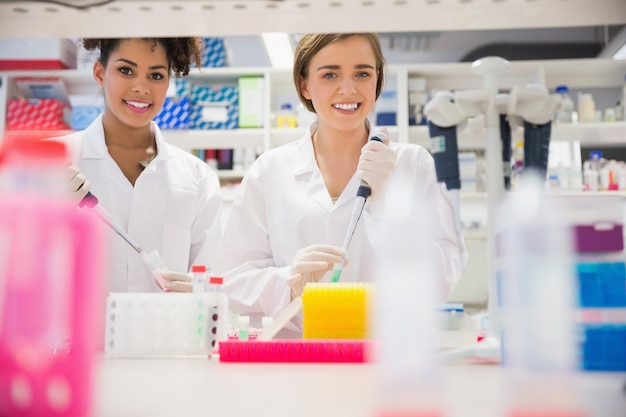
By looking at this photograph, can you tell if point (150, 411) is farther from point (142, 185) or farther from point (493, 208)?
point (142, 185)

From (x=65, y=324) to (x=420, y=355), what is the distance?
291 mm

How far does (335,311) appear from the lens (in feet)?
3.84

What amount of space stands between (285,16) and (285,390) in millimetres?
471

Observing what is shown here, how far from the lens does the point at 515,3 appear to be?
2.66 feet

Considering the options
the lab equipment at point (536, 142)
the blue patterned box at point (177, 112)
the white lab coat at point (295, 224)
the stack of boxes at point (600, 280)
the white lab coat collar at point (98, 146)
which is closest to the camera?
the stack of boxes at point (600, 280)

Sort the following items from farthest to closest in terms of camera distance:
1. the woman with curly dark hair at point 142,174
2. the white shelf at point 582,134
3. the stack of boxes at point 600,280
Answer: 1. the white shelf at point 582,134
2. the woman with curly dark hair at point 142,174
3. the stack of boxes at point 600,280

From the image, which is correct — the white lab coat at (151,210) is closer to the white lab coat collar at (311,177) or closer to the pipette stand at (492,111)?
the white lab coat collar at (311,177)

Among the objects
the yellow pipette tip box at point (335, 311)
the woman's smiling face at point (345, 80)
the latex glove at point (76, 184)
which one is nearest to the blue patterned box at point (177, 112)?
the woman's smiling face at point (345, 80)

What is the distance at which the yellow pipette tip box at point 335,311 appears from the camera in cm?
115

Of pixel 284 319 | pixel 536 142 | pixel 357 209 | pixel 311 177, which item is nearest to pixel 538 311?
pixel 284 319

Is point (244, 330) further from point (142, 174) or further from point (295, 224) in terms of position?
point (142, 174)

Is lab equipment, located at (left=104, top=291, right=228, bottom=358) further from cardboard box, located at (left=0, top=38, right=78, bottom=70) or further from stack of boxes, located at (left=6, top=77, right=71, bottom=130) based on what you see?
cardboard box, located at (left=0, top=38, right=78, bottom=70)

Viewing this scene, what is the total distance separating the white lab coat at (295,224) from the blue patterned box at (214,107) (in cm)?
247

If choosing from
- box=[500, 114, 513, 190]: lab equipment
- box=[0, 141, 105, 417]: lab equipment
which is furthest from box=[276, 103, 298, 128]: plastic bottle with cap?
box=[0, 141, 105, 417]: lab equipment
